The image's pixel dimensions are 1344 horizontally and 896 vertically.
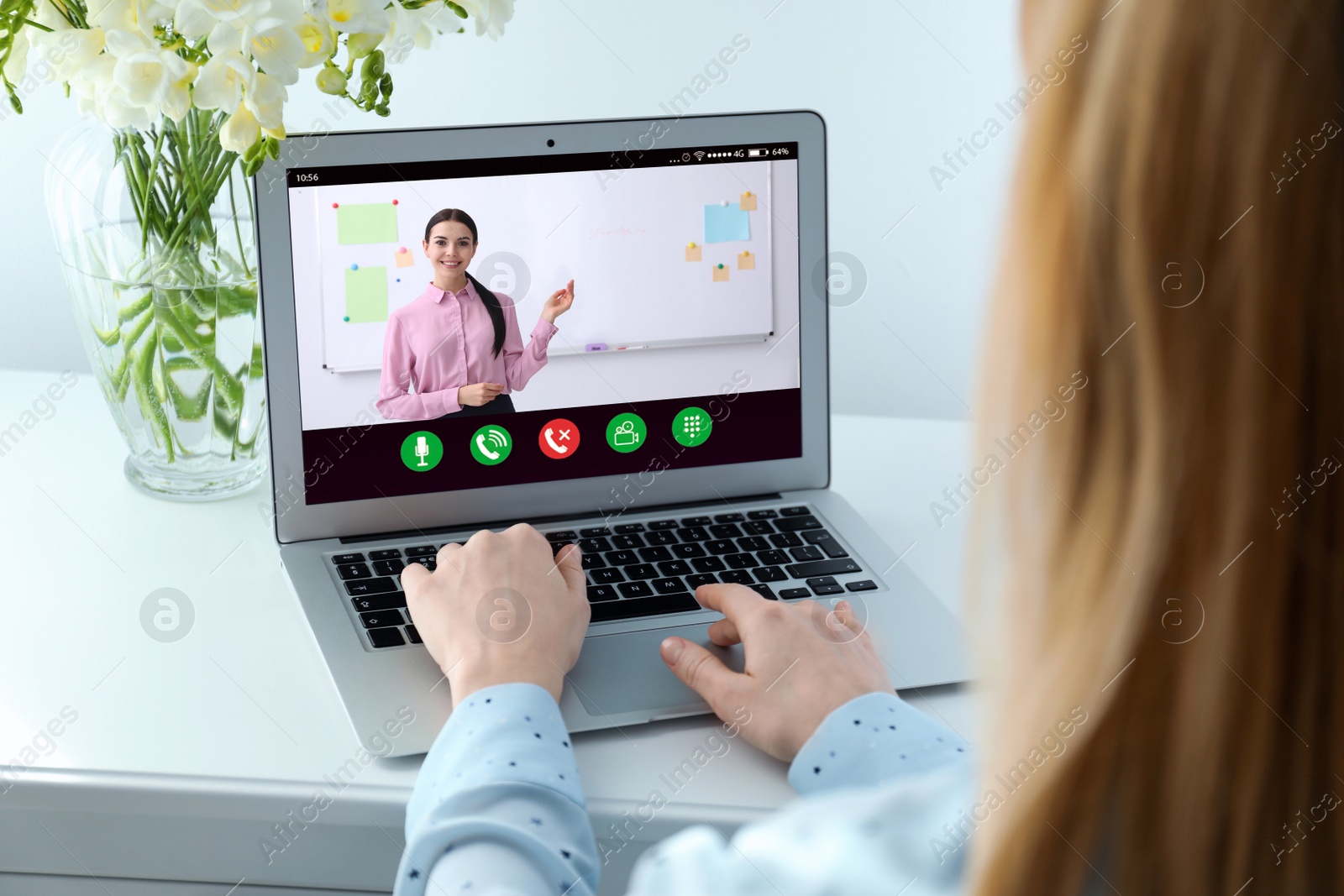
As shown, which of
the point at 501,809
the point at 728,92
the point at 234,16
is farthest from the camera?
the point at 728,92

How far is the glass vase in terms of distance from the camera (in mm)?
901

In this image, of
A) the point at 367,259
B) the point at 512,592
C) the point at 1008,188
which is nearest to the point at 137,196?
the point at 367,259

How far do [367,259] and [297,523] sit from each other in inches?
8.3

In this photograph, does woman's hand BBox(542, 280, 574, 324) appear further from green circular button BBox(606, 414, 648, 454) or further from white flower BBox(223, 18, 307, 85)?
white flower BBox(223, 18, 307, 85)

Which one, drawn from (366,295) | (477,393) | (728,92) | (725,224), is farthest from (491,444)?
(728,92)

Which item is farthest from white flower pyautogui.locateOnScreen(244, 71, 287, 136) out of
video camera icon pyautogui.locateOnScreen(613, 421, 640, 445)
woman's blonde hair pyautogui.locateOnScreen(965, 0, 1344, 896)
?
woman's blonde hair pyautogui.locateOnScreen(965, 0, 1344, 896)

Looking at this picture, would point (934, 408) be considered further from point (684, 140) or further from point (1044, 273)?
point (1044, 273)

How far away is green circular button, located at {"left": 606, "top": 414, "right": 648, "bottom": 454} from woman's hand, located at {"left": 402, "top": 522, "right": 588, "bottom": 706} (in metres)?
0.14

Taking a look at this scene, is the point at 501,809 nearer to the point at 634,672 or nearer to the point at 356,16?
the point at 634,672

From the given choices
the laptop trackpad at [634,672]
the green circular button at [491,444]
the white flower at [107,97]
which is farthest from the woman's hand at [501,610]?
the white flower at [107,97]

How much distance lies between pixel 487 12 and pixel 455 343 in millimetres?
249

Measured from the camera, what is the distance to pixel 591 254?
0.96 m

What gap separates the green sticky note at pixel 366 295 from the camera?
36.1 inches

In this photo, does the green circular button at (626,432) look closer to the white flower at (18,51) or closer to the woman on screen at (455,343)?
the woman on screen at (455,343)
